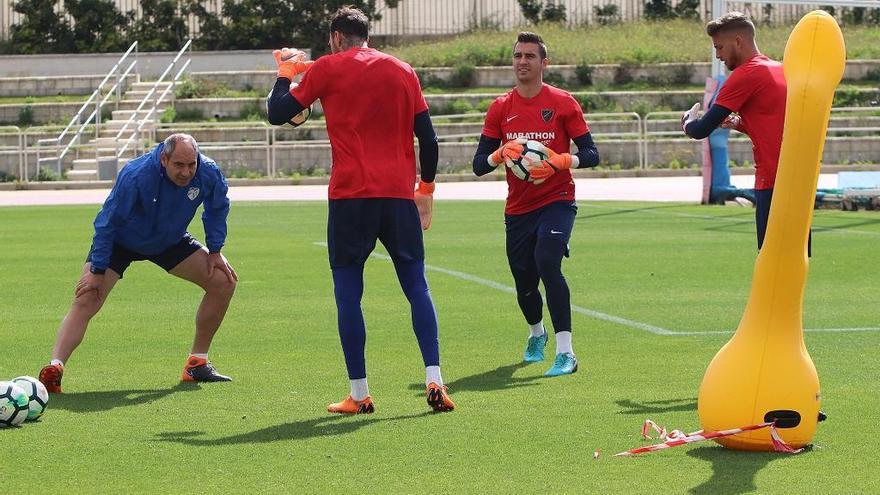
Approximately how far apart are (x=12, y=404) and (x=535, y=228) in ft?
12.1

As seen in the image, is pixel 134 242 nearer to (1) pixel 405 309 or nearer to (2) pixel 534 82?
(2) pixel 534 82

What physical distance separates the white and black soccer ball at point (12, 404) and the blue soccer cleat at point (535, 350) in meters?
3.51

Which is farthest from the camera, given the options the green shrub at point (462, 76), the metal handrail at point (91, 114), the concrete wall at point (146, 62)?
the concrete wall at point (146, 62)

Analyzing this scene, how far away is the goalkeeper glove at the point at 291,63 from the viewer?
26.6 feet

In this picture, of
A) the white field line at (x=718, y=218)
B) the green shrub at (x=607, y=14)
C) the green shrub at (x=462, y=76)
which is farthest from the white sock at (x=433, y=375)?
the green shrub at (x=607, y=14)

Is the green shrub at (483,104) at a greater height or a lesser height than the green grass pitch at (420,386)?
greater

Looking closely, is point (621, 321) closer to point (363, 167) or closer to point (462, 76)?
point (363, 167)

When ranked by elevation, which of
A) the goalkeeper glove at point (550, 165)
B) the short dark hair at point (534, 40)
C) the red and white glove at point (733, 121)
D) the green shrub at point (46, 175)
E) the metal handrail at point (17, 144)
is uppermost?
the short dark hair at point (534, 40)

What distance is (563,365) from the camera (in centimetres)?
927

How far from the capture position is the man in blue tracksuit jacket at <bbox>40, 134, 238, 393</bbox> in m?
8.84

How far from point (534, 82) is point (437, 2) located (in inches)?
1681

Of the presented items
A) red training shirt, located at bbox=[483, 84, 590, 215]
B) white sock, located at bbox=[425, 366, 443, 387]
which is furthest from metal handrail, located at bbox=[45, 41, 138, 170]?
white sock, located at bbox=[425, 366, 443, 387]

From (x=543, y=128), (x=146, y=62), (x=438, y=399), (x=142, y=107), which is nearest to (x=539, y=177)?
(x=543, y=128)

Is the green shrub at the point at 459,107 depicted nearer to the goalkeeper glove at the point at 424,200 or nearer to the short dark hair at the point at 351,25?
the goalkeeper glove at the point at 424,200
